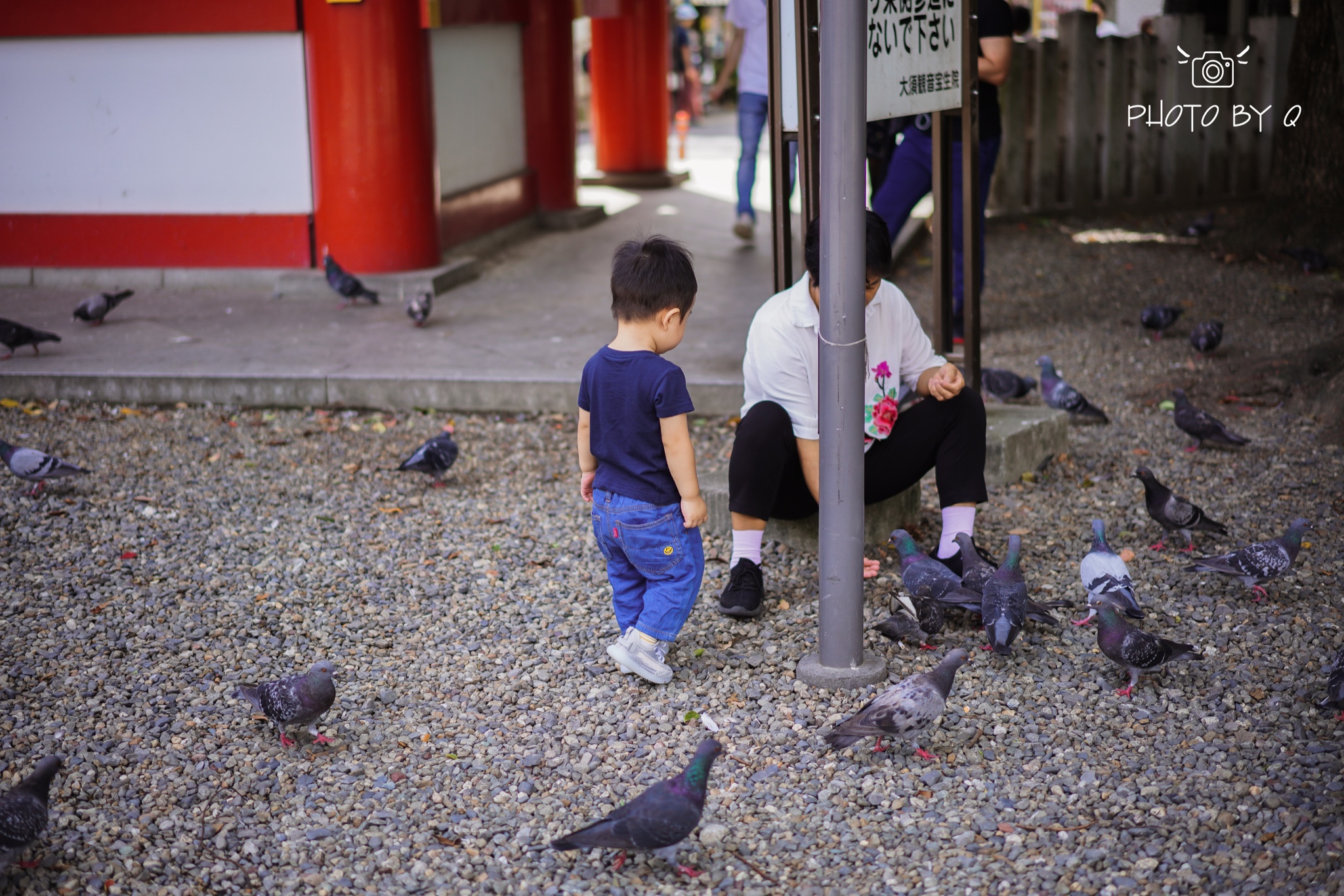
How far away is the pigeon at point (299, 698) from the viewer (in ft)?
11.3

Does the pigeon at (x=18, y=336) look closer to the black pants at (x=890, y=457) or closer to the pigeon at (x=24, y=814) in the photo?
the pigeon at (x=24, y=814)

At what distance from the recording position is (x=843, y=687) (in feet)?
12.4

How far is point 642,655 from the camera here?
150 inches

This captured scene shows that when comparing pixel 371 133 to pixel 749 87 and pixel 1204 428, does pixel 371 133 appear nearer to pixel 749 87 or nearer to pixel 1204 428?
pixel 749 87

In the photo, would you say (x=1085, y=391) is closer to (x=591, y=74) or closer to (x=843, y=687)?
(x=843, y=687)

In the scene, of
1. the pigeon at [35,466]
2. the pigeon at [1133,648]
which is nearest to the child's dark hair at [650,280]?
the pigeon at [1133,648]

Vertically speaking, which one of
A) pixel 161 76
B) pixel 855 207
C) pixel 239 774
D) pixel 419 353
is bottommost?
pixel 239 774

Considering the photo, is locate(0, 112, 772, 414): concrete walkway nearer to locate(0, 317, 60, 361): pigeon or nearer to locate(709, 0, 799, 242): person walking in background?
locate(0, 317, 60, 361): pigeon

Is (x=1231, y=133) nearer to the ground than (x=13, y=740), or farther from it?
farther from it

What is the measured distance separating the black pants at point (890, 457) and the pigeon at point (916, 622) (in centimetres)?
46

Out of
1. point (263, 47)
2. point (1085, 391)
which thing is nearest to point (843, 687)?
point (1085, 391)

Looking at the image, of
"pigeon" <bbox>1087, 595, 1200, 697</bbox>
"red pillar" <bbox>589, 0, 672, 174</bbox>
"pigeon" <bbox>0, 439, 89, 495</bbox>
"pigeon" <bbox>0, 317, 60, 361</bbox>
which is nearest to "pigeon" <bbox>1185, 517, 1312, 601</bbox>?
"pigeon" <bbox>1087, 595, 1200, 697</bbox>

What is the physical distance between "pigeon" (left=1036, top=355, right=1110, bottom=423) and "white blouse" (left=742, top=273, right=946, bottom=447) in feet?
6.56

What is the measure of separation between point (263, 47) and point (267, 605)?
5412mm
